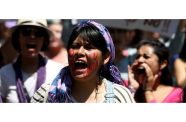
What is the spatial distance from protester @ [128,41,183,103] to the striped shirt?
1203mm

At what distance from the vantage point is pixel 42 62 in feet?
16.9

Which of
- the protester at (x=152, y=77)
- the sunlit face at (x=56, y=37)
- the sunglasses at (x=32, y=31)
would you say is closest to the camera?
the protester at (x=152, y=77)

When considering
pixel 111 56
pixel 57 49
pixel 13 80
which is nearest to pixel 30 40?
pixel 13 80

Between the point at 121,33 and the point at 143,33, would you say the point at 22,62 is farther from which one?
the point at 143,33

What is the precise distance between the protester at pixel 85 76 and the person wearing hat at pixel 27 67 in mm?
1227

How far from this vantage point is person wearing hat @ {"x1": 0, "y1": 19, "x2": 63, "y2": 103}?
16.1 ft

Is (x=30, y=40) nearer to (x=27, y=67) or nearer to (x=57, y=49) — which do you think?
(x=27, y=67)

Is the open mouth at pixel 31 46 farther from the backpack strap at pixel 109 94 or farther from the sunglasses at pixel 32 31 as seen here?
the backpack strap at pixel 109 94

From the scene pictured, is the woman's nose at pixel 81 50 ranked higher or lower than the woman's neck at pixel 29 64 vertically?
higher

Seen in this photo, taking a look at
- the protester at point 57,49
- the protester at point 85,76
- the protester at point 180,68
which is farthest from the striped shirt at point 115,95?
the protester at point 57,49

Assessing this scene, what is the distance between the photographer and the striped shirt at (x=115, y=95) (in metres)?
3.61

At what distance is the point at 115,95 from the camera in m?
3.66
